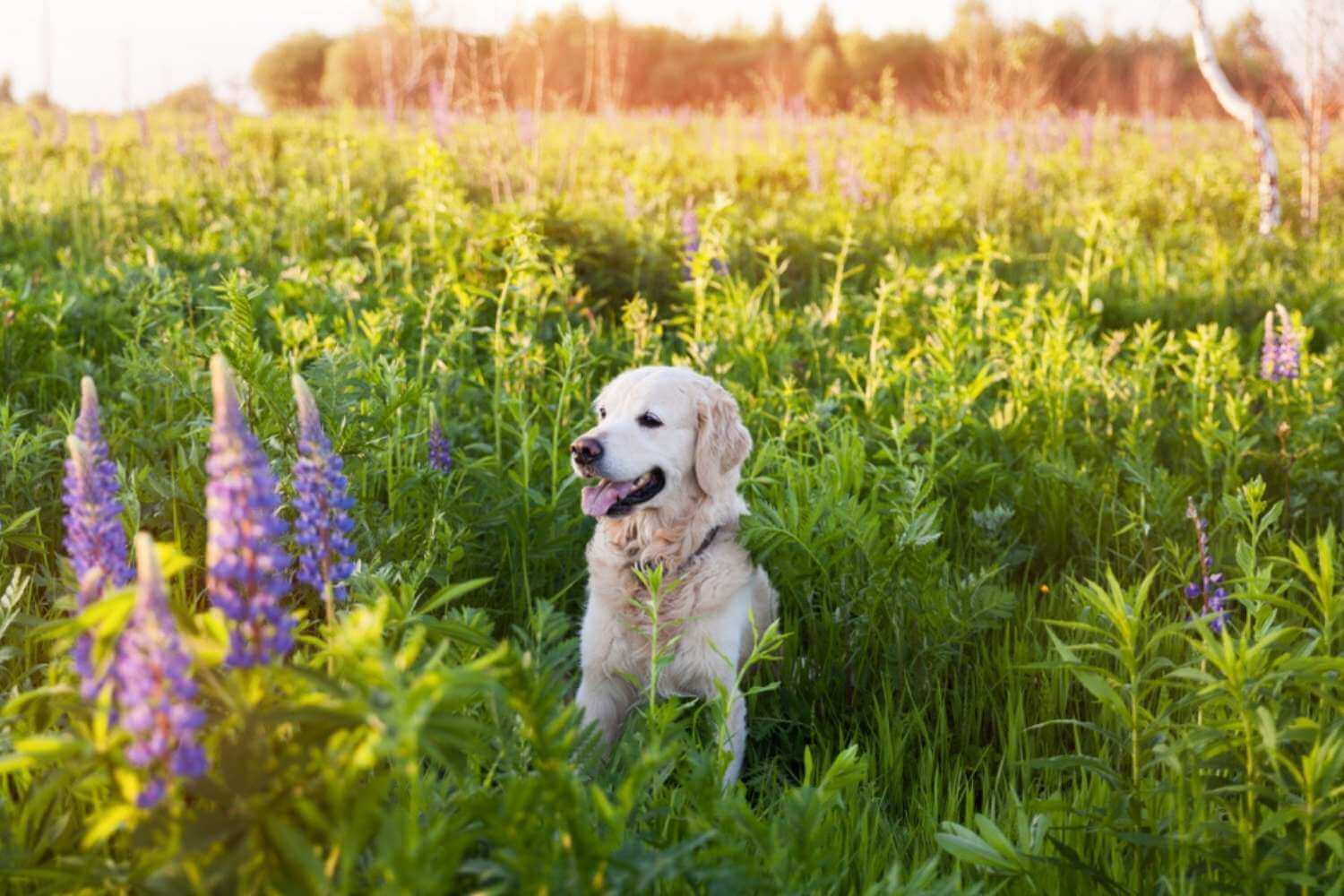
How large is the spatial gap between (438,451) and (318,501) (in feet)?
6.38

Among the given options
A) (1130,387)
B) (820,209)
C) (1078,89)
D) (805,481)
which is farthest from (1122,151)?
(1078,89)

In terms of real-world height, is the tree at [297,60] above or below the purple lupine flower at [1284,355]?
above

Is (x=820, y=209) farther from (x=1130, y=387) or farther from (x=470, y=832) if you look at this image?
(x=470, y=832)

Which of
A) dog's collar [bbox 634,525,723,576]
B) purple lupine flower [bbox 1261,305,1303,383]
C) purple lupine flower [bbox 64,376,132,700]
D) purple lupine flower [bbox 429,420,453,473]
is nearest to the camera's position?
purple lupine flower [bbox 64,376,132,700]

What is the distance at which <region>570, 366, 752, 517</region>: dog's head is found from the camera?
3189 mm

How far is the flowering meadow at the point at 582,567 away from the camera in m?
1.37

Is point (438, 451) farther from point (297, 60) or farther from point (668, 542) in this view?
point (297, 60)

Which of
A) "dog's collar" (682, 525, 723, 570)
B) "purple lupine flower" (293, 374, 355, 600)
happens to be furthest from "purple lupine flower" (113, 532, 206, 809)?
"dog's collar" (682, 525, 723, 570)

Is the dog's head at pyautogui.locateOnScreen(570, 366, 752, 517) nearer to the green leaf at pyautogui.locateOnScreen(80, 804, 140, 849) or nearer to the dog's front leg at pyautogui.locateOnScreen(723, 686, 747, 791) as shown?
the dog's front leg at pyautogui.locateOnScreen(723, 686, 747, 791)

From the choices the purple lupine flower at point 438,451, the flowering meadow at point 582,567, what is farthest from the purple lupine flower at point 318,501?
the purple lupine flower at point 438,451

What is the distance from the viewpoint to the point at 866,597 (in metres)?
3.37

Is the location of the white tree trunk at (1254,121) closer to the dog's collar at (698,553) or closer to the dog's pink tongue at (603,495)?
the dog's collar at (698,553)

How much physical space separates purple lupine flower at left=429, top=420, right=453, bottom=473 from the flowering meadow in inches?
0.5

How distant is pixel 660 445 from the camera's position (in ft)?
10.7
